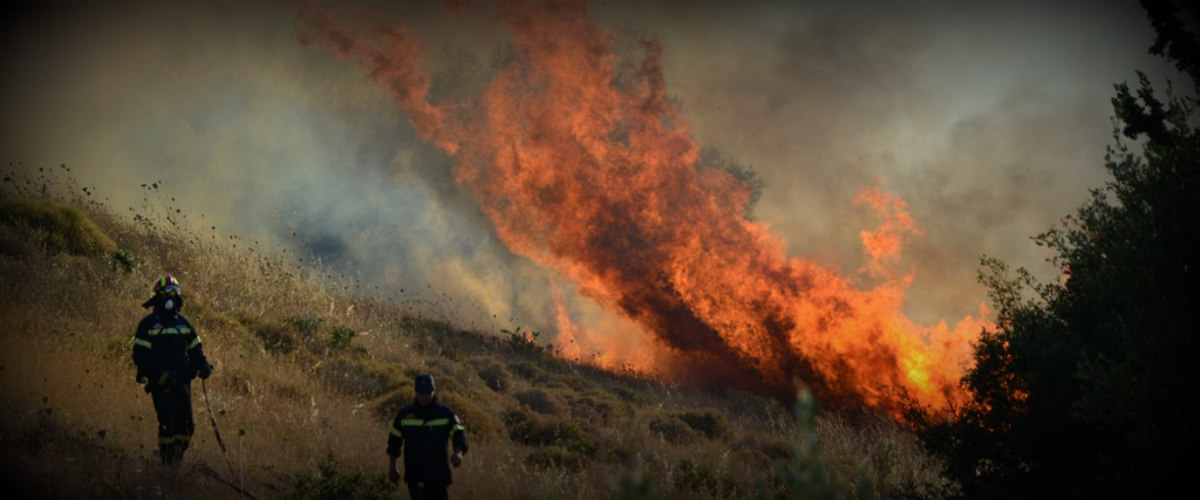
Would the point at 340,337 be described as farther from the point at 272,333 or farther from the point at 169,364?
the point at 169,364

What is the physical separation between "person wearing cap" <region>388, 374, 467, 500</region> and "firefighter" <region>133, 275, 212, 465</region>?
370cm

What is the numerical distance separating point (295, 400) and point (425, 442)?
23.2 ft

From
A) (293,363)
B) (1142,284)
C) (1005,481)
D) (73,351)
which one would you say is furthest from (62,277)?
(1142,284)

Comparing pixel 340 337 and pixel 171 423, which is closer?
pixel 171 423

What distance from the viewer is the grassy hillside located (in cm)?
977

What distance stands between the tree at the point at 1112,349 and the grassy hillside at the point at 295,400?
4.57 ft

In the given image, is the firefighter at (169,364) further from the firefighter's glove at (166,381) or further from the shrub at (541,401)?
the shrub at (541,401)

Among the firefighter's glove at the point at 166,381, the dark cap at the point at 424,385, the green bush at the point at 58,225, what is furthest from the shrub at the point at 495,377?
the dark cap at the point at 424,385

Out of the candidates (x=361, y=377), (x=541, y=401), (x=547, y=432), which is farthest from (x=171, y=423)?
(x=541, y=401)

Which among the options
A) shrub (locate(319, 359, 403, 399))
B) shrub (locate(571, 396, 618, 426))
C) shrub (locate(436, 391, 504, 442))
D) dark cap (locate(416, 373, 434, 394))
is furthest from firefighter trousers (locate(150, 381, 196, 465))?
shrub (locate(571, 396, 618, 426))

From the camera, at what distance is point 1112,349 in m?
9.22

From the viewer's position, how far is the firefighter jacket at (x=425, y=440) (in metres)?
8.66

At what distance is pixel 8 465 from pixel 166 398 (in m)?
1.84

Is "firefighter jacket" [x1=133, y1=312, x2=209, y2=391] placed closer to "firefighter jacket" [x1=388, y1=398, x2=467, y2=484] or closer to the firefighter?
the firefighter
